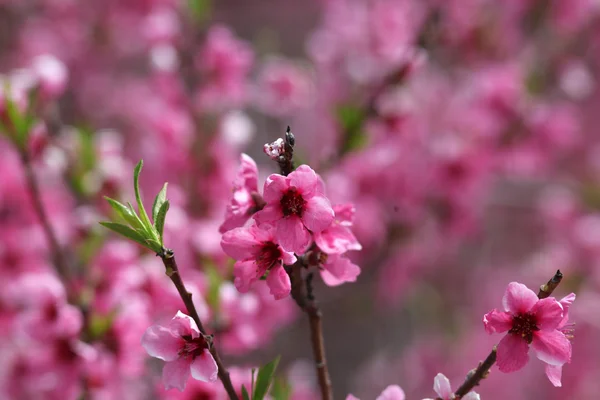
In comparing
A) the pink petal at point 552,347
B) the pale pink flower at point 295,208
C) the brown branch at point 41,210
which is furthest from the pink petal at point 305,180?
the brown branch at point 41,210

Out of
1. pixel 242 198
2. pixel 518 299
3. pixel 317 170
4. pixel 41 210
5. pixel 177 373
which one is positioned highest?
pixel 317 170

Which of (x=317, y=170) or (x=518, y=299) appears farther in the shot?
(x=317, y=170)

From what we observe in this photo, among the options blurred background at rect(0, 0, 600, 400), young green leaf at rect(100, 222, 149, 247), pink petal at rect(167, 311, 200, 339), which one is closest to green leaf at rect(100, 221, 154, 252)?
young green leaf at rect(100, 222, 149, 247)

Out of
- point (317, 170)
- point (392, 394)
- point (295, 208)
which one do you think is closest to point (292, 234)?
point (295, 208)

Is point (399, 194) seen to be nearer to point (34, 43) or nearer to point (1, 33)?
point (34, 43)

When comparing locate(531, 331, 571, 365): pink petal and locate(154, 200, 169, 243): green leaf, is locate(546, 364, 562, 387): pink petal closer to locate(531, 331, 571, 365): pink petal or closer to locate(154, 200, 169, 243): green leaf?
locate(531, 331, 571, 365): pink petal

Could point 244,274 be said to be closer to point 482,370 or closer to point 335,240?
point 335,240

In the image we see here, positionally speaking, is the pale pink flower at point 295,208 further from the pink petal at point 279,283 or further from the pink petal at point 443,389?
the pink petal at point 443,389
